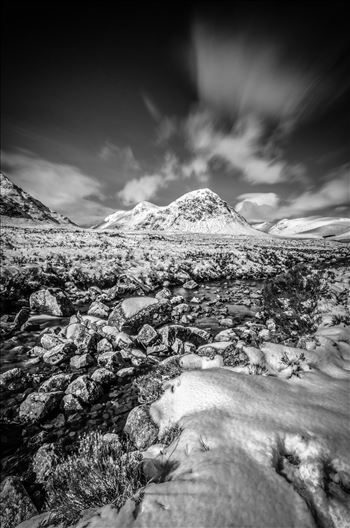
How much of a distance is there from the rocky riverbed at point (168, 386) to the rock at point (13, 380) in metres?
0.04

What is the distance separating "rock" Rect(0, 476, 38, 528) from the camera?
11.4 ft

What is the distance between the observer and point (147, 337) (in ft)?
30.3

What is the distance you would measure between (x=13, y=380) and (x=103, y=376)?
9.30 feet

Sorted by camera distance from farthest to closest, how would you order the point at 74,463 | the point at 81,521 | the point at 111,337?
the point at 111,337 < the point at 74,463 < the point at 81,521

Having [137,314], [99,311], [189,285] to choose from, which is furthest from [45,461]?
[189,285]

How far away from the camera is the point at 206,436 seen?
3.35 m

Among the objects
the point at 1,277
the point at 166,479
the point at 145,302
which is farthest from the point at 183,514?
the point at 1,277

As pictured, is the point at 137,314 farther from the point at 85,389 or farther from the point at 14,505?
the point at 14,505

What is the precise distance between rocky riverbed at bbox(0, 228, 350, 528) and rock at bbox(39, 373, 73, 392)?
3 cm

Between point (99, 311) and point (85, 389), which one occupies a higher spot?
point (99, 311)

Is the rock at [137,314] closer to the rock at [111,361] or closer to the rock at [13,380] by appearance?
the rock at [111,361]

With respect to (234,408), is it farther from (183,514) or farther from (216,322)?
(216,322)

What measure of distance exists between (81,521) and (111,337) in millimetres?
7111

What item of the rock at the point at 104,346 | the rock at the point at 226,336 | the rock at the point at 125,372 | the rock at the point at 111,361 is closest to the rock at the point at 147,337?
the rock at the point at 104,346
